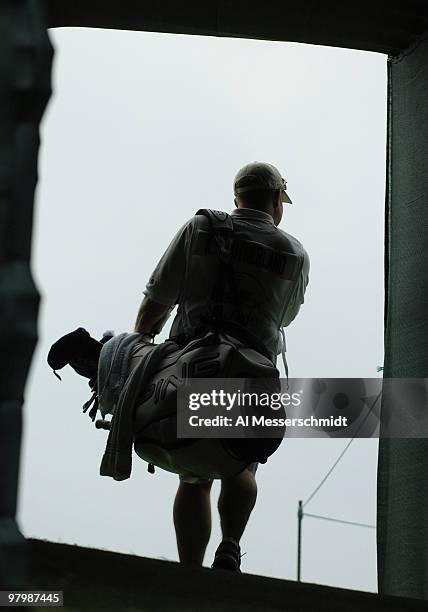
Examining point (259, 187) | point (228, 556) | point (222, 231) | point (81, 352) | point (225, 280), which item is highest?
point (259, 187)

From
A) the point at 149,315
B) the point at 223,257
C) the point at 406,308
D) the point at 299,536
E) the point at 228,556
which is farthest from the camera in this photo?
the point at 299,536

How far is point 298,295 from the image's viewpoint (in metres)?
2.16

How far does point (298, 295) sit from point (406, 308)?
55 cm

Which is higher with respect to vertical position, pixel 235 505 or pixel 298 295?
pixel 298 295

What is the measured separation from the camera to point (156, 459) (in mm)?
1903

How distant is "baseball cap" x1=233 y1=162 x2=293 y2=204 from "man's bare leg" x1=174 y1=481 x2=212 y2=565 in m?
0.69

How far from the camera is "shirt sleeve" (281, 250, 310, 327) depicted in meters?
2.12

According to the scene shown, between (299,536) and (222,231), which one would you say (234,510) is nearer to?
(222,231)

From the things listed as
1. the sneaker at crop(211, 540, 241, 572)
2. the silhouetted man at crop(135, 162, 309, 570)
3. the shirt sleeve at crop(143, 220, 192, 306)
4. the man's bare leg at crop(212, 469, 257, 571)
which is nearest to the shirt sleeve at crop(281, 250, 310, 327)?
the silhouetted man at crop(135, 162, 309, 570)

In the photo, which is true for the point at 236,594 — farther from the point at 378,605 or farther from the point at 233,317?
the point at 233,317

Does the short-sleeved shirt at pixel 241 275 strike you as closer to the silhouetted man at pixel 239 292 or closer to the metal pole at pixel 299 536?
the silhouetted man at pixel 239 292

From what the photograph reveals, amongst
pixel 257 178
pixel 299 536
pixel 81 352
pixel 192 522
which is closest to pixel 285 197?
pixel 257 178

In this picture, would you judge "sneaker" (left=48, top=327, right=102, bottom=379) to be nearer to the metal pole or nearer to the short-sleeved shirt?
the short-sleeved shirt

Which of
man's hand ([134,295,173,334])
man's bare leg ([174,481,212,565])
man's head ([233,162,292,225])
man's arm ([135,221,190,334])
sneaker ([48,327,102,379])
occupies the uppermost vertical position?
man's head ([233,162,292,225])
